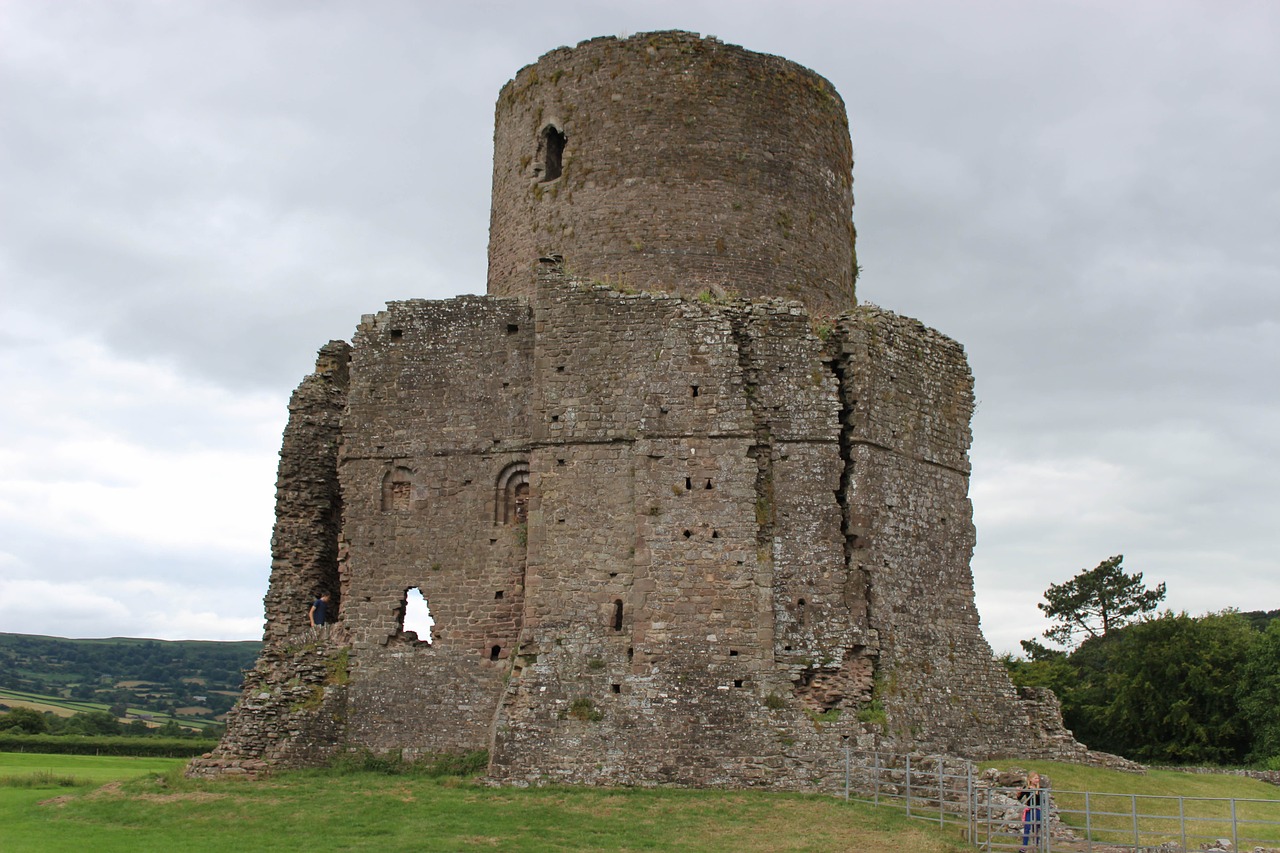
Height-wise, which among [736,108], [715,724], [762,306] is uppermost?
[736,108]

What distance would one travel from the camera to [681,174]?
21953mm

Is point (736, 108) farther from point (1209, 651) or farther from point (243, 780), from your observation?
point (1209, 651)

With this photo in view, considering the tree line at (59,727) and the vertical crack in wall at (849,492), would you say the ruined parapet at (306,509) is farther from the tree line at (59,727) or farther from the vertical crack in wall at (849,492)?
the tree line at (59,727)

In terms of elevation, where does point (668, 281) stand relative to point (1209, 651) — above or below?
above

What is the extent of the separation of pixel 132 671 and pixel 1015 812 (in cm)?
12910

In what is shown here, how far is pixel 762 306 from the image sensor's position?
65.2 ft

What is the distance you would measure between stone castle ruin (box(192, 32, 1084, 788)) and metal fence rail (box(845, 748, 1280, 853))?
0.67 meters

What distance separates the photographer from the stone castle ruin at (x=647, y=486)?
18250mm

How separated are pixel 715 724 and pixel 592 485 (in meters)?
4.15

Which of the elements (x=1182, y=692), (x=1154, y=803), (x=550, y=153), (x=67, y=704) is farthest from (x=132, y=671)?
(x=1154, y=803)

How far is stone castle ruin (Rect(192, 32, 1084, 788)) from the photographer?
18.2m

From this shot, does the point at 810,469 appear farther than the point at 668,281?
No

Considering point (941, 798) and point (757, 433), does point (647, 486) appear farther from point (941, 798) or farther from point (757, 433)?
point (941, 798)

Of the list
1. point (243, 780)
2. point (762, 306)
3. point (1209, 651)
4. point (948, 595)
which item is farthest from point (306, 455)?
point (1209, 651)
